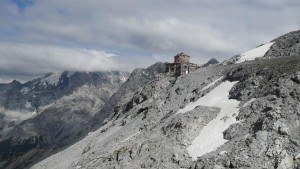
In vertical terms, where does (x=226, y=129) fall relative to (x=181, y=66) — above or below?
below

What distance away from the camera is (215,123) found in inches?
2488

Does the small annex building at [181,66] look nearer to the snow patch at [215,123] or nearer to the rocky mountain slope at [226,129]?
the rocky mountain slope at [226,129]

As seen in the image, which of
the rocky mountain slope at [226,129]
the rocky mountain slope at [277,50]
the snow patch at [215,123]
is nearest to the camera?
the rocky mountain slope at [226,129]

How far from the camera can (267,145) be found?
51562 millimetres

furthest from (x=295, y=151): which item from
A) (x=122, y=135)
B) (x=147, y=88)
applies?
(x=147, y=88)

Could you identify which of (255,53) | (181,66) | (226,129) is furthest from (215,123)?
(181,66)

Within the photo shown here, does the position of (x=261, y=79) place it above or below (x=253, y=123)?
above

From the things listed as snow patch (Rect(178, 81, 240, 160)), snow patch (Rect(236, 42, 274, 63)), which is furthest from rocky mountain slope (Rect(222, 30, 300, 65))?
snow patch (Rect(178, 81, 240, 160))

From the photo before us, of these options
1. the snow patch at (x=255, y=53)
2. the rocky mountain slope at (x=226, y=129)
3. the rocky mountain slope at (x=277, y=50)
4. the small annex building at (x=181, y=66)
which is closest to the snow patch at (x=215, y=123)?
the rocky mountain slope at (x=226, y=129)

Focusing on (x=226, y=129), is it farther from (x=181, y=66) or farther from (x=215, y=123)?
(x=181, y=66)

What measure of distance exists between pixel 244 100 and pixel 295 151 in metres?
18.0

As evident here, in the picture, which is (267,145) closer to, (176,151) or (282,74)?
(176,151)

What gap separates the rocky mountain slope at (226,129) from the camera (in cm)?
5144

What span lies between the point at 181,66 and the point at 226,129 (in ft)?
237
